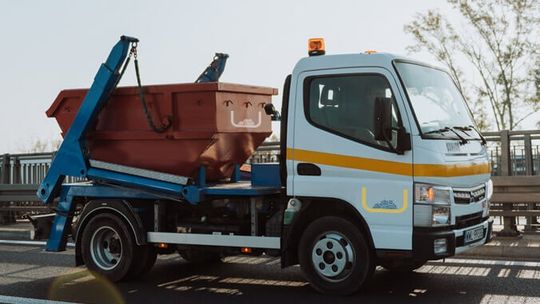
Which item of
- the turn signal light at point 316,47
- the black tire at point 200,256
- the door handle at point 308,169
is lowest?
the black tire at point 200,256

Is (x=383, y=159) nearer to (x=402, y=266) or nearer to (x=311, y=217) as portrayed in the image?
(x=311, y=217)

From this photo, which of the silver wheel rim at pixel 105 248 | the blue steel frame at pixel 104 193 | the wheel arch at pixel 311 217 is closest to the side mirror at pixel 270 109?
the blue steel frame at pixel 104 193

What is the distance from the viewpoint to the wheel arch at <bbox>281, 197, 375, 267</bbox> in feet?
24.7

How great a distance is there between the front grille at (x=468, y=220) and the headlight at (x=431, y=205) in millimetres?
231

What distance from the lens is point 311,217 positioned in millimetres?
7836

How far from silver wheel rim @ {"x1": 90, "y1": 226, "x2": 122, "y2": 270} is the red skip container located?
880mm

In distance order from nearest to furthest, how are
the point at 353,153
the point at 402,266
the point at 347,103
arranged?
the point at 353,153 → the point at 347,103 → the point at 402,266

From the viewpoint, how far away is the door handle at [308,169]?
7.62 meters

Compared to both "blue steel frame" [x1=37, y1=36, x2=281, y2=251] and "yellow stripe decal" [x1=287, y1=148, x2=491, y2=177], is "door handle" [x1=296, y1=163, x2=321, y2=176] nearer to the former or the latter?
"yellow stripe decal" [x1=287, y1=148, x2=491, y2=177]

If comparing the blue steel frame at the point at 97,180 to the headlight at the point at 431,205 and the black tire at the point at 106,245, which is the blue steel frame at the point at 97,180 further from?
the headlight at the point at 431,205

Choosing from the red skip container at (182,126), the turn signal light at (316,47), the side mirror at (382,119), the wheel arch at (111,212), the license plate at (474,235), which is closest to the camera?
the side mirror at (382,119)

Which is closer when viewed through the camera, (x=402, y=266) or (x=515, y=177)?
(x=402, y=266)

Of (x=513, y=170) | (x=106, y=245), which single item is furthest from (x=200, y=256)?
(x=513, y=170)

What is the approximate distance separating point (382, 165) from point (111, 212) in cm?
353
